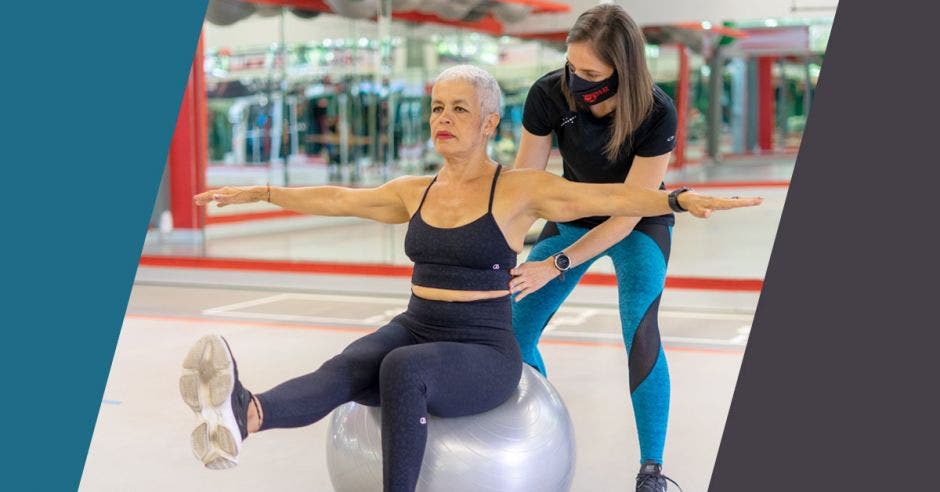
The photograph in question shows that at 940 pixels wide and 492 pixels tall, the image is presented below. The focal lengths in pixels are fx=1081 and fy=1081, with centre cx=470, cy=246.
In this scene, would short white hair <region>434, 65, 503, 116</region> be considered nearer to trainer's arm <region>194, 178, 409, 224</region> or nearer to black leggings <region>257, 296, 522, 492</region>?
trainer's arm <region>194, 178, 409, 224</region>

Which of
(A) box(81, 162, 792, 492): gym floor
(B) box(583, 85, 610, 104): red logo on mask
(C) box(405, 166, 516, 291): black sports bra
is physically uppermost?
(B) box(583, 85, 610, 104): red logo on mask

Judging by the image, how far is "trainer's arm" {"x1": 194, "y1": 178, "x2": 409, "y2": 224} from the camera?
2.79 m

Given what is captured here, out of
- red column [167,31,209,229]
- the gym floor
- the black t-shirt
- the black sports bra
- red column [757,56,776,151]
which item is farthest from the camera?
red column [757,56,776,151]

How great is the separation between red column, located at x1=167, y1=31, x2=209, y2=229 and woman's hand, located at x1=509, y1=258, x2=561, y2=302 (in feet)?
21.5

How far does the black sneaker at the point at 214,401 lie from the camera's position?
7.34 feet

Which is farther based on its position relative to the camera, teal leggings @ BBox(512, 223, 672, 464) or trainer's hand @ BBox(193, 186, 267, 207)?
teal leggings @ BBox(512, 223, 672, 464)

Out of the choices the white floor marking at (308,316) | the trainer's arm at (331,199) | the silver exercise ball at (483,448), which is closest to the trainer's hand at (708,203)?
the silver exercise ball at (483,448)

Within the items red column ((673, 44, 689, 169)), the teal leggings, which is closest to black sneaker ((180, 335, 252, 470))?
the teal leggings

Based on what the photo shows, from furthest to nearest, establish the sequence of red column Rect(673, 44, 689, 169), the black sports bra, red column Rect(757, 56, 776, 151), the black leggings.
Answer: red column Rect(757, 56, 776, 151), red column Rect(673, 44, 689, 169), the black sports bra, the black leggings

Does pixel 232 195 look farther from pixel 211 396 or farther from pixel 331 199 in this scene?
pixel 211 396

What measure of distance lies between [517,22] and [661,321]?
351 centimetres

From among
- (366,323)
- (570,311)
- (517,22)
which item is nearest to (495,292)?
(366,323)

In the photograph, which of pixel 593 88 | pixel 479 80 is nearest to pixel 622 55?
pixel 593 88

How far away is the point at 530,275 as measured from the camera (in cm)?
267
